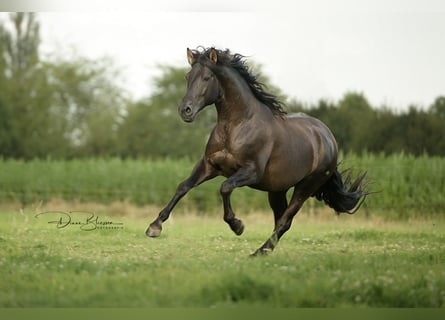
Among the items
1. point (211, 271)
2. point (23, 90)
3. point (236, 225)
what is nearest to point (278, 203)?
point (236, 225)

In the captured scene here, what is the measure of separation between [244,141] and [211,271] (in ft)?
4.91

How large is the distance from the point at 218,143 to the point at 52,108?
62.4ft

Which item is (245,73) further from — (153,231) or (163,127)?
(163,127)

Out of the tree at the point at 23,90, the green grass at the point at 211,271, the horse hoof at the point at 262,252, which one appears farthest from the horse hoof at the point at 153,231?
the tree at the point at 23,90

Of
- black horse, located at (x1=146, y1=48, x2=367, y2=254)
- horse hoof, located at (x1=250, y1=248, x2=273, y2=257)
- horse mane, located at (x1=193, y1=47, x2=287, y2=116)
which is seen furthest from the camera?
horse hoof, located at (x1=250, y1=248, x2=273, y2=257)

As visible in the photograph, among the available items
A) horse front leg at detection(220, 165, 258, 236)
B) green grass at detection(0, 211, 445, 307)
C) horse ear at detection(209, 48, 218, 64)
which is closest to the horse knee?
horse front leg at detection(220, 165, 258, 236)

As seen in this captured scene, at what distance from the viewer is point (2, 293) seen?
5680 millimetres

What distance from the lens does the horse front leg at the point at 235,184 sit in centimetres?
662

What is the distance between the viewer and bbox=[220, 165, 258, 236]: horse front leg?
662 cm

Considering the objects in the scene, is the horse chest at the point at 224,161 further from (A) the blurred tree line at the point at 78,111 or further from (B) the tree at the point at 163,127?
(B) the tree at the point at 163,127

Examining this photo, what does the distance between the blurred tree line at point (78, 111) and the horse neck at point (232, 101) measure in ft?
44.7

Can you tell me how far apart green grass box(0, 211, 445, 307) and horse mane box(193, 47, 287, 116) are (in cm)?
171

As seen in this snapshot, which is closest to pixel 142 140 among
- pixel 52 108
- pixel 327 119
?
pixel 52 108

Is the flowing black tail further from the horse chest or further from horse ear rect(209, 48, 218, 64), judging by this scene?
horse ear rect(209, 48, 218, 64)
